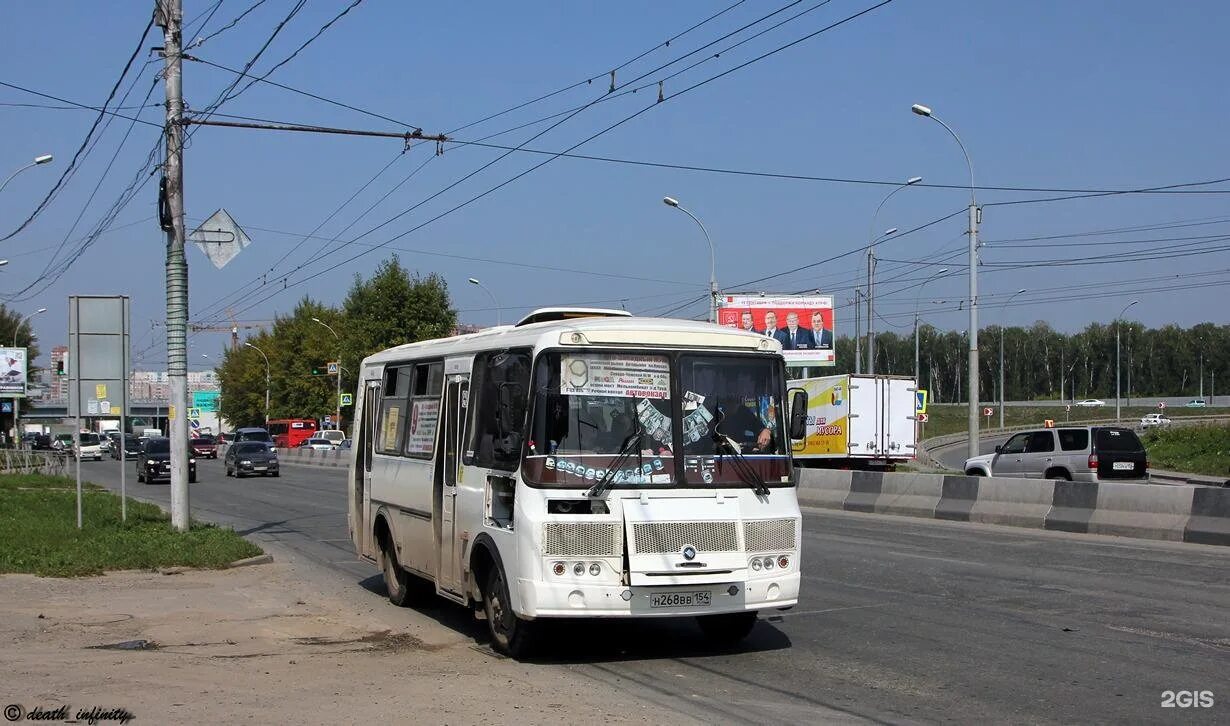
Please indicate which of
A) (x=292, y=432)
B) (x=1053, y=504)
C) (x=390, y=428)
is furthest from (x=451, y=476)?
(x=292, y=432)

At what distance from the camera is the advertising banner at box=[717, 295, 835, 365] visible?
6119 cm

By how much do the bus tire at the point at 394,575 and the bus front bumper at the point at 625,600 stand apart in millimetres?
3975

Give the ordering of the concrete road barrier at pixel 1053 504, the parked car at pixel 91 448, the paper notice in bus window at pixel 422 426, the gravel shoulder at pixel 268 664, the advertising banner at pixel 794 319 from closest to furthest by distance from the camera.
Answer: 1. the gravel shoulder at pixel 268 664
2. the paper notice in bus window at pixel 422 426
3. the concrete road barrier at pixel 1053 504
4. the advertising banner at pixel 794 319
5. the parked car at pixel 91 448

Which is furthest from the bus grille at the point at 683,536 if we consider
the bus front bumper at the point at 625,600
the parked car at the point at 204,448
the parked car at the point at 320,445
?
the parked car at the point at 204,448

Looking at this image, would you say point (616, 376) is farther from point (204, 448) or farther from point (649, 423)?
point (204, 448)

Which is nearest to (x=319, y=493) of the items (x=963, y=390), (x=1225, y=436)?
(x=1225, y=436)

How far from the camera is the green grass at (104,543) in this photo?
15.9m

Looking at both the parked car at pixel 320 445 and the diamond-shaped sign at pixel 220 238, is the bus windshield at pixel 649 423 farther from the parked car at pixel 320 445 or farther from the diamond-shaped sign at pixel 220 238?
the parked car at pixel 320 445

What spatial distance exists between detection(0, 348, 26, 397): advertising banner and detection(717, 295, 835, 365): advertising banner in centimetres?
4251

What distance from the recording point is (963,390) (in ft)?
530

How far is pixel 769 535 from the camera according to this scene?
9336mm

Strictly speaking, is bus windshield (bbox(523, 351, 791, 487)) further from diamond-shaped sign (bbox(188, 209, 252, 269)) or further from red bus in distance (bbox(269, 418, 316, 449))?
red bus in distance (bbox(269, 418, 316, 449))

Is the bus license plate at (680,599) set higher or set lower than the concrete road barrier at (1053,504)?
higher

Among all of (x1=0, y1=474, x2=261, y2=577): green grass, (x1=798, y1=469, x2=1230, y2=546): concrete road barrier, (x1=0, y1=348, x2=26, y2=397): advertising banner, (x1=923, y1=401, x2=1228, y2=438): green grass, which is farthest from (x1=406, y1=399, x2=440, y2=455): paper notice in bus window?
(x1=923, y1=401, x2=1228, y2=438): green grass
